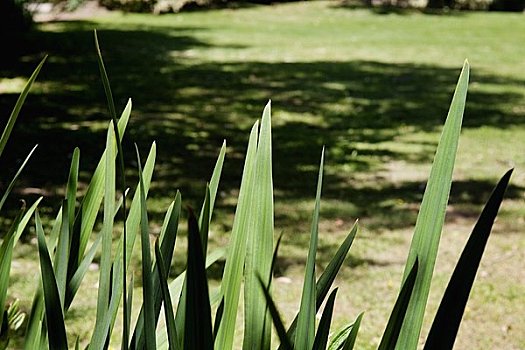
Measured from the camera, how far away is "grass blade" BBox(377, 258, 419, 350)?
3.49 ft

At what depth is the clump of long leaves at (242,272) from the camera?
3.15ft

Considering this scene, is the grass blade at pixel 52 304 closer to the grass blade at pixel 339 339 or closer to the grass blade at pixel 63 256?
the grass blade at pixel 63 256

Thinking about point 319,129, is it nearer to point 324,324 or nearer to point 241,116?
point 241,116

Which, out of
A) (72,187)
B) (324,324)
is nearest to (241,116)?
(72,187)

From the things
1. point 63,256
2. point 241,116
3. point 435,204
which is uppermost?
point 435,204

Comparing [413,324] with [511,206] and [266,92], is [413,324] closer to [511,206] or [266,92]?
[511,206]

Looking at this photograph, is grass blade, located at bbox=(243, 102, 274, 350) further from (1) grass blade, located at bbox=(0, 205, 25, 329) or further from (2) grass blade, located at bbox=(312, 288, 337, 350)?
(1) grass blade, located at bbox=(0, 205, 25, 329)

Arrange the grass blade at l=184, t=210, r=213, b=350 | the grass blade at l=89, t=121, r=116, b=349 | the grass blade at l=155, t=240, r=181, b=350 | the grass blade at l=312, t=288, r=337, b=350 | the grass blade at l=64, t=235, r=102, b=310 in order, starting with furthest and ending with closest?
1. the grass blade at l=64, t=235, r=102, b=310
2. the grass blade at l=89, t=121, r=116, b=349
3. the grass blade at l=312, t=288, r=337, b=350
4. the grass blade at l=155, t=240, r=181, b=350
5. the grass blade at l=184, t=210, r=213, b=350

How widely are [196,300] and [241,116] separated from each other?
30.2ft

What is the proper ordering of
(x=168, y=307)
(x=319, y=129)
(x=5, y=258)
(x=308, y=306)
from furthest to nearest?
(x=319, y=129) → (x=5, y=258) → (x=308, y=306) → (x=168, y=307)

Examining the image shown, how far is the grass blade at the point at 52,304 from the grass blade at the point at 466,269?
20.9 inches

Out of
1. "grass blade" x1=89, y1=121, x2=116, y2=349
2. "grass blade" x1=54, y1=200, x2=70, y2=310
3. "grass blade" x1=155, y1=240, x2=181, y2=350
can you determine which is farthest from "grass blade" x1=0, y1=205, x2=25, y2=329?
"grass blade" x1=155, y1=240, x2=181, y2=350

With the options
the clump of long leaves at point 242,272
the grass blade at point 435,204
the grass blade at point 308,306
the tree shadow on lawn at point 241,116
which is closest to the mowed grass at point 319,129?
the tree shadow on lawn at point 241,116

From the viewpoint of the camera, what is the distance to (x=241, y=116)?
10.2 metres
